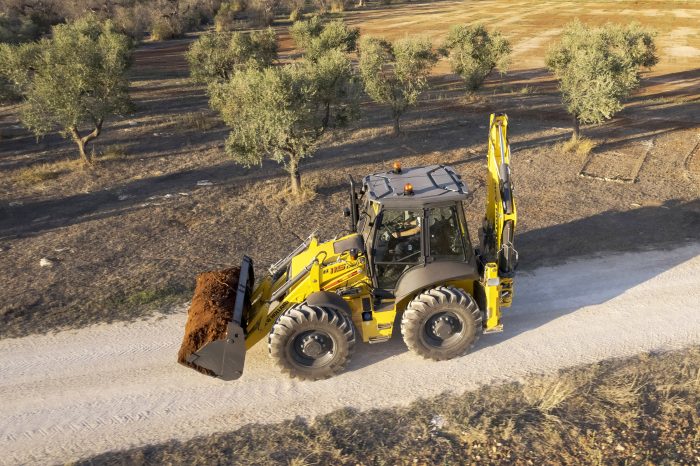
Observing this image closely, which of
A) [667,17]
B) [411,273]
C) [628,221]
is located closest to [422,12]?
[667,17]

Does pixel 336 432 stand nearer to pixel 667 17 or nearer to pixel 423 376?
pixel 423 376

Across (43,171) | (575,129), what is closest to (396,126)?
(575,129)

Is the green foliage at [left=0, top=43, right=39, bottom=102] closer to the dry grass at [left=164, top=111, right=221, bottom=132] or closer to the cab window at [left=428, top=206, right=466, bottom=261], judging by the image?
the dry grass at [left=164, top=111, right=221, bottom=132]

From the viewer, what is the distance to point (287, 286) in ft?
27.3

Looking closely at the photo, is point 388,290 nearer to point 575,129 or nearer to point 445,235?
point 445,235

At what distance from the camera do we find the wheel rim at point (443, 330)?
27.2ft

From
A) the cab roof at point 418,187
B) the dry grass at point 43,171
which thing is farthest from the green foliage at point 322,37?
the cab roof at point 418,187

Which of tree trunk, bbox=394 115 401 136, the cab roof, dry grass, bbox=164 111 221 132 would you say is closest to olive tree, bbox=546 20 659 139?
tree trunk, bbox=394 115 401 136

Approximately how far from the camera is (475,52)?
29234 mm

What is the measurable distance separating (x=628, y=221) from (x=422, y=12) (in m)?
71.4

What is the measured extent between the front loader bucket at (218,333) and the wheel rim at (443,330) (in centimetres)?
274

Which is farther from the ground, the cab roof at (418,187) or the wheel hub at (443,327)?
the cab roof at (418,187)

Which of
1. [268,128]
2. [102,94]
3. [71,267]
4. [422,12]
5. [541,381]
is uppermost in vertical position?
[422,12]

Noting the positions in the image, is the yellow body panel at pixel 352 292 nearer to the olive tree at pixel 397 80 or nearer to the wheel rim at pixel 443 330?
the wheel rim at pixel 443 330
